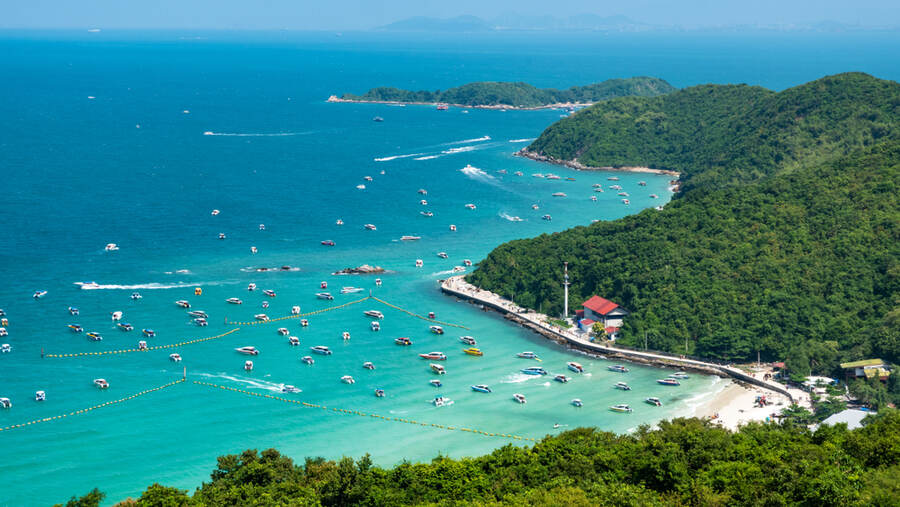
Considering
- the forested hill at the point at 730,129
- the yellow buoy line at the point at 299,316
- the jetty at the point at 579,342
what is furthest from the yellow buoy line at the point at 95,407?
the forested hill at the point at 730,129

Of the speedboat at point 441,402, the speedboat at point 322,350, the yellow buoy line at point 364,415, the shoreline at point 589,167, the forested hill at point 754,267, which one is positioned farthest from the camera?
the shoreline at point 589,167

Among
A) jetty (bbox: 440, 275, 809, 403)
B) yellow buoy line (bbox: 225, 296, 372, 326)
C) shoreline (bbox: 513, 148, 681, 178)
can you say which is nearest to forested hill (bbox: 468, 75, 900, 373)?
jetty (bbox: 440, 275, 809, 403)

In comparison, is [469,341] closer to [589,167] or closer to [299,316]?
[299,316]

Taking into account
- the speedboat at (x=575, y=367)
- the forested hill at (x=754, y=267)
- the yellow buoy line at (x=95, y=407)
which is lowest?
the yellow buoy line at (x=95, y=407)

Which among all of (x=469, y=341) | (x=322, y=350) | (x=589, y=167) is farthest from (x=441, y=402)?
(x=589, y=167)

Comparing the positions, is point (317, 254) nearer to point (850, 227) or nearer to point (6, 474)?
point (6, 474)

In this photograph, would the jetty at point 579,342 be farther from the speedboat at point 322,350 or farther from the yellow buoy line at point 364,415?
the speedboat at point 322,350

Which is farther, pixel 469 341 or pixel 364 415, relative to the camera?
pixel 469 341

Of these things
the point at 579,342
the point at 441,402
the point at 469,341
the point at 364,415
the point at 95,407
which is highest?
the point at 579,342
